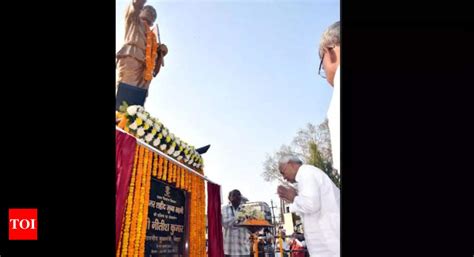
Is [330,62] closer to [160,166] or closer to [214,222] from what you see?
[160,166]

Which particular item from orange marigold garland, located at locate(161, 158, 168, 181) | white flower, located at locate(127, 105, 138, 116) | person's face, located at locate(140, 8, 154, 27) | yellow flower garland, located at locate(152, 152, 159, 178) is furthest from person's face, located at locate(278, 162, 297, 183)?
person's face, located at locate(140, 8, 154, 27)

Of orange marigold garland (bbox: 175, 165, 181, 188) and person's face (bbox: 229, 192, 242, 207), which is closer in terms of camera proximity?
orange marigold garland (bbox: 175, 165, 181, 188)

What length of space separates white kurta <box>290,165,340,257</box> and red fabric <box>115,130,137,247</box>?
1229 millimetres

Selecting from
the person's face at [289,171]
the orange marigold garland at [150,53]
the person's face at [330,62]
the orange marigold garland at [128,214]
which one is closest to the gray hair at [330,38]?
the person's face at [330,62]

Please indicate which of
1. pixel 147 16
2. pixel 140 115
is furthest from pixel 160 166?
pixel 147 16

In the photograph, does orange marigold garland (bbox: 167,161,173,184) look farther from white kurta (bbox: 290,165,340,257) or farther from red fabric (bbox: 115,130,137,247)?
white kurta (bbox: 290,165,340,257)

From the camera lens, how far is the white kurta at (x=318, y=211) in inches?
116

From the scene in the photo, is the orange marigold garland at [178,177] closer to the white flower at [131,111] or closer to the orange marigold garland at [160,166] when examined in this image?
the orange marigold garland at [160,166]

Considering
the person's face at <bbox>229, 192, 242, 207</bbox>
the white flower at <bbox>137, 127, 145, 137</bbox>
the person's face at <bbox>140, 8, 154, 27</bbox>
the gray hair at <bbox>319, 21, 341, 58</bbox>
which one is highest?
the person's face at <bbox>140, 8, 154, 27</bbox>

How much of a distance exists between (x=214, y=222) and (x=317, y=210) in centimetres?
100
